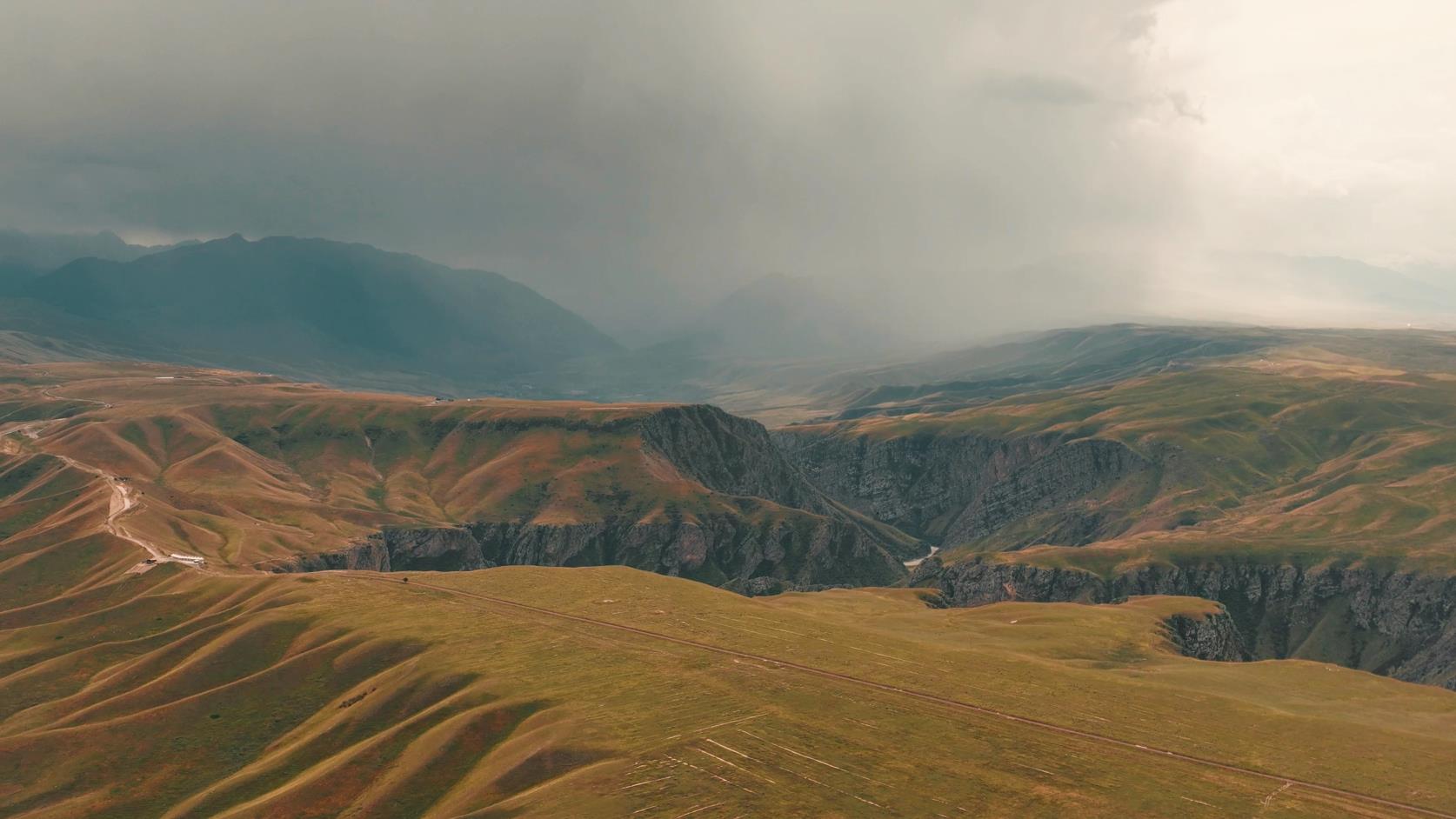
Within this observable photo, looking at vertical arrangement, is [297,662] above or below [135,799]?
above

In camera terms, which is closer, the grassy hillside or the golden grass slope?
the golden grass slope

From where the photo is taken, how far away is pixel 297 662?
16075cm

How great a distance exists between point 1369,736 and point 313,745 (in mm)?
145939

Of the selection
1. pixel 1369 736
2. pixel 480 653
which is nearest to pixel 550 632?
pixel 480 653

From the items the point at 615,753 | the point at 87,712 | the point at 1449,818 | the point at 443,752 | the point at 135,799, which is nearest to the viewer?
the point at 1449,818

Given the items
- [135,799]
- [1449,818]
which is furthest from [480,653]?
[1449,818]

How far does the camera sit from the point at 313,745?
136 metres

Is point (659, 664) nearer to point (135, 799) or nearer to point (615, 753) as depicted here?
point (615, 753)

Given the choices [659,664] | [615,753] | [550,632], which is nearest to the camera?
[615,753]

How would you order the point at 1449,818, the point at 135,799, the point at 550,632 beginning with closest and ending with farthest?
the point at 1449,818 → the point at 135,799 → the point at 550,632

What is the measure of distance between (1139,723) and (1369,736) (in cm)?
2975

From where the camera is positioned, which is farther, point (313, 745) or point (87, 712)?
point (87, 712)

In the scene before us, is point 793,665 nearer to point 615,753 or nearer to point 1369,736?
point 615,753

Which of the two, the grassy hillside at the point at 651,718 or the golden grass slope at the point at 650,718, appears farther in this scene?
the grassy hillside at the point at 651,718
